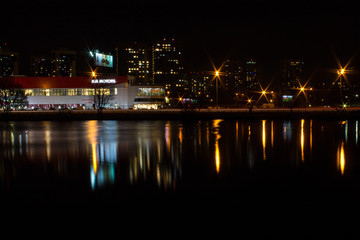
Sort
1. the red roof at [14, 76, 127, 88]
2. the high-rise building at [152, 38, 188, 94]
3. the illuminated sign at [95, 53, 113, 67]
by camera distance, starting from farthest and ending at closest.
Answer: the high-rise building at [152, 38, 188, 94]
the red roof at [14, 76, 127, 88]
the illuminated sign at [95, 53, 113, 67]

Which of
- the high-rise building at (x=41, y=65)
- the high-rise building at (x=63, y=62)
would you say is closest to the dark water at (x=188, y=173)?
the high-rise building at (x=63, y=62)

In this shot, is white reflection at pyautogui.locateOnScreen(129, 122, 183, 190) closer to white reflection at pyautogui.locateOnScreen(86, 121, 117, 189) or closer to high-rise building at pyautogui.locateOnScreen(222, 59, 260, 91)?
white reflection at pyautogui.locateOnScreen(86, 121, 117, 189)

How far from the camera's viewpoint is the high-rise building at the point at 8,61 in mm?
149125

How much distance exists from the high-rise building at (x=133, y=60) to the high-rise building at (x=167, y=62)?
265 inches

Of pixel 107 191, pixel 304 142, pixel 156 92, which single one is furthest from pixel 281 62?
pixel 107 191

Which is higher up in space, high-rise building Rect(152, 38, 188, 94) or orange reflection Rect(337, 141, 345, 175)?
high-rise building Rect(152, 38, 188, 94)

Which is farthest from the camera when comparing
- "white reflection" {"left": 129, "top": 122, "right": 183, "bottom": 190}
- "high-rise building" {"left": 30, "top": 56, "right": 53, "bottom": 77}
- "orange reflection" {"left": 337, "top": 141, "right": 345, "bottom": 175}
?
"high-rise building" {"left": 30, "top": 56, "right": 53, "bottom": 77}

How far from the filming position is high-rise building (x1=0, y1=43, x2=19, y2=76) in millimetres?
149125

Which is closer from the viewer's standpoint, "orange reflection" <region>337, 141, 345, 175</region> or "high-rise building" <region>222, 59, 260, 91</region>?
"orange reflection" <region>337, 141, 345, 175</region>

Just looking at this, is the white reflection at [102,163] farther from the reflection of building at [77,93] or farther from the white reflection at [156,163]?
the reflection of building at [77,93]

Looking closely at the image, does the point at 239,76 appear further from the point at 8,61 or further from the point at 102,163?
the point at 102,163

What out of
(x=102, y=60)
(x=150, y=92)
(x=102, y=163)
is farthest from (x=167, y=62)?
(x=102, y=163)

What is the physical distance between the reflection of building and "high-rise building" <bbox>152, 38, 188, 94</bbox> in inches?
3965

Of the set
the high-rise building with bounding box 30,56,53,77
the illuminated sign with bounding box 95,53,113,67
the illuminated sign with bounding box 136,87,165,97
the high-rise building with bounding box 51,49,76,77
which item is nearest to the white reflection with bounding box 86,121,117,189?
the illuminated sign with bounding box 95,53,113,67
